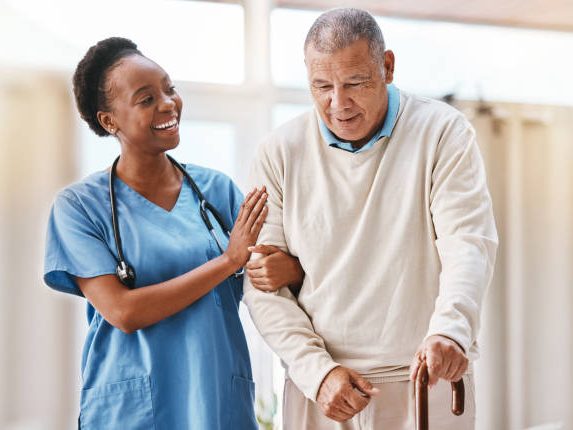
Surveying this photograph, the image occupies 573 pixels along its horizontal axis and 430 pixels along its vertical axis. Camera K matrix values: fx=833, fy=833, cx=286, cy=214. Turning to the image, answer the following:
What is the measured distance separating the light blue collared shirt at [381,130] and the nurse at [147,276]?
23cm

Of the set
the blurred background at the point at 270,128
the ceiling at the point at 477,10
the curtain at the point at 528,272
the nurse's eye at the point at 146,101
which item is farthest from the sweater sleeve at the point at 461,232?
the curtain at the point at 528,272

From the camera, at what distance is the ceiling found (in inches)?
147

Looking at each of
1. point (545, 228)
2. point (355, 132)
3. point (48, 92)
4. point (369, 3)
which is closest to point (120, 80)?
point (355, 132)

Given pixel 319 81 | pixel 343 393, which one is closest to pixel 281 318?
pixel 343 393

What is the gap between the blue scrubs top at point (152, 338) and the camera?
6.29 feet

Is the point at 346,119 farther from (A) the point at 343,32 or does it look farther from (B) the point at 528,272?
(B) the point at 528,272

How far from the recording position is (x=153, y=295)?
6.12 feet

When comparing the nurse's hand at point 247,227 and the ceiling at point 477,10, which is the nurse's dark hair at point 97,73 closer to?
the nurse's hand at point 247,227

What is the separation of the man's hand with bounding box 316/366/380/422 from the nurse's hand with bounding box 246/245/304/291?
0.23 meters

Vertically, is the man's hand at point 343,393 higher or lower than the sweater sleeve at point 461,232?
lower

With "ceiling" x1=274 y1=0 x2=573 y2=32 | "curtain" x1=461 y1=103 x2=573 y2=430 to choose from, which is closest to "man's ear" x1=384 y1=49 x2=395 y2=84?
"ceiling" x1=274 y1=0 x2=573 y2=32

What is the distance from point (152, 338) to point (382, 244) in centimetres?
62

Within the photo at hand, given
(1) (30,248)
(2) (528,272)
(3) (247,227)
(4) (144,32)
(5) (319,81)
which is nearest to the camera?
(5) (319,81)

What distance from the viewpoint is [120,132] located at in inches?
80.4
